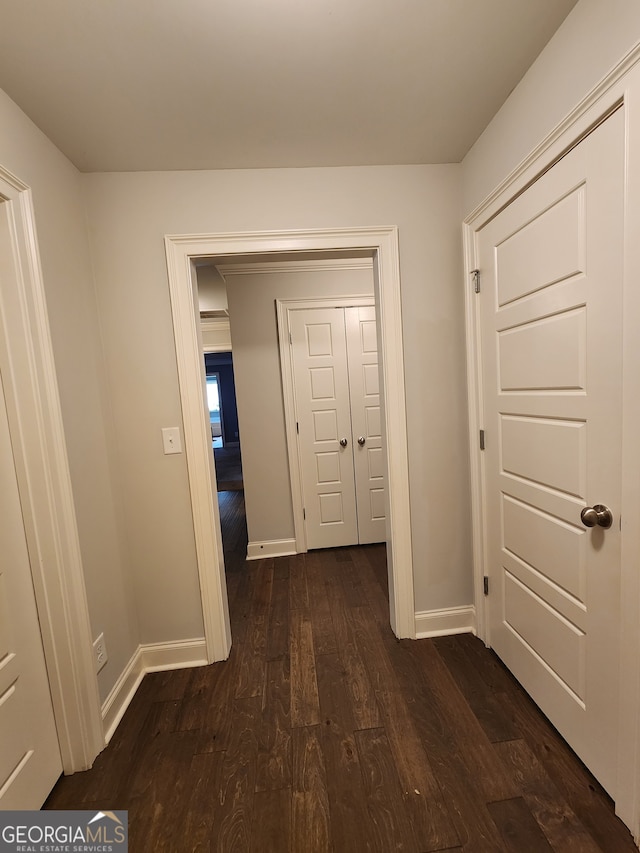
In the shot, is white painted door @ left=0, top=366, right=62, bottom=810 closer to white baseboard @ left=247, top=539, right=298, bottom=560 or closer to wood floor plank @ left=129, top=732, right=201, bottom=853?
wood floor plank @ left=129, top=732, right=201, bottom=853

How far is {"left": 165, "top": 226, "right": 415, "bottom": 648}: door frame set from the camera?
1.68m

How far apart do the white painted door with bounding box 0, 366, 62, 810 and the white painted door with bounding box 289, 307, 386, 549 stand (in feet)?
6.55

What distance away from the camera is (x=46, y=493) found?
1.25 meters

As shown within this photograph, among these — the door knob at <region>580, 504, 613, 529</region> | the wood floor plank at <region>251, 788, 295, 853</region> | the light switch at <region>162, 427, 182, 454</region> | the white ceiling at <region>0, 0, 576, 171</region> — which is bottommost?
the wood floor plank at <region>251, 788, 295, 853</region>

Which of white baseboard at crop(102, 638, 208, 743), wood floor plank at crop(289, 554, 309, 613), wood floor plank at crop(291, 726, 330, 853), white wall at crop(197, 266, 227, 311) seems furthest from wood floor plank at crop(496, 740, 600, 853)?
white wall at crop(197, 266, 227, 311)

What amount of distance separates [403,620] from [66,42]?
264cm

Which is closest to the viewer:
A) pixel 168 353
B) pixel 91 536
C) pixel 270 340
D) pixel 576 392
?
pixel 576 392

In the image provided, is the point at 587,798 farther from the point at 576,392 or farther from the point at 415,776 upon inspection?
the point at 576,392

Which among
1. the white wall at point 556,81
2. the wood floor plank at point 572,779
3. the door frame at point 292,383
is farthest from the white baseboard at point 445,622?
the white wall at point 556,81

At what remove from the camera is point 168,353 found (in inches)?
67.5

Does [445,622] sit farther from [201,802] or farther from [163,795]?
[163,795]

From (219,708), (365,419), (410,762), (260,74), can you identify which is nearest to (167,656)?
(219,708)

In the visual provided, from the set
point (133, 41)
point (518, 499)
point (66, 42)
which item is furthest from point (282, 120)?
point (518, 499)

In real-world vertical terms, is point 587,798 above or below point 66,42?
below
